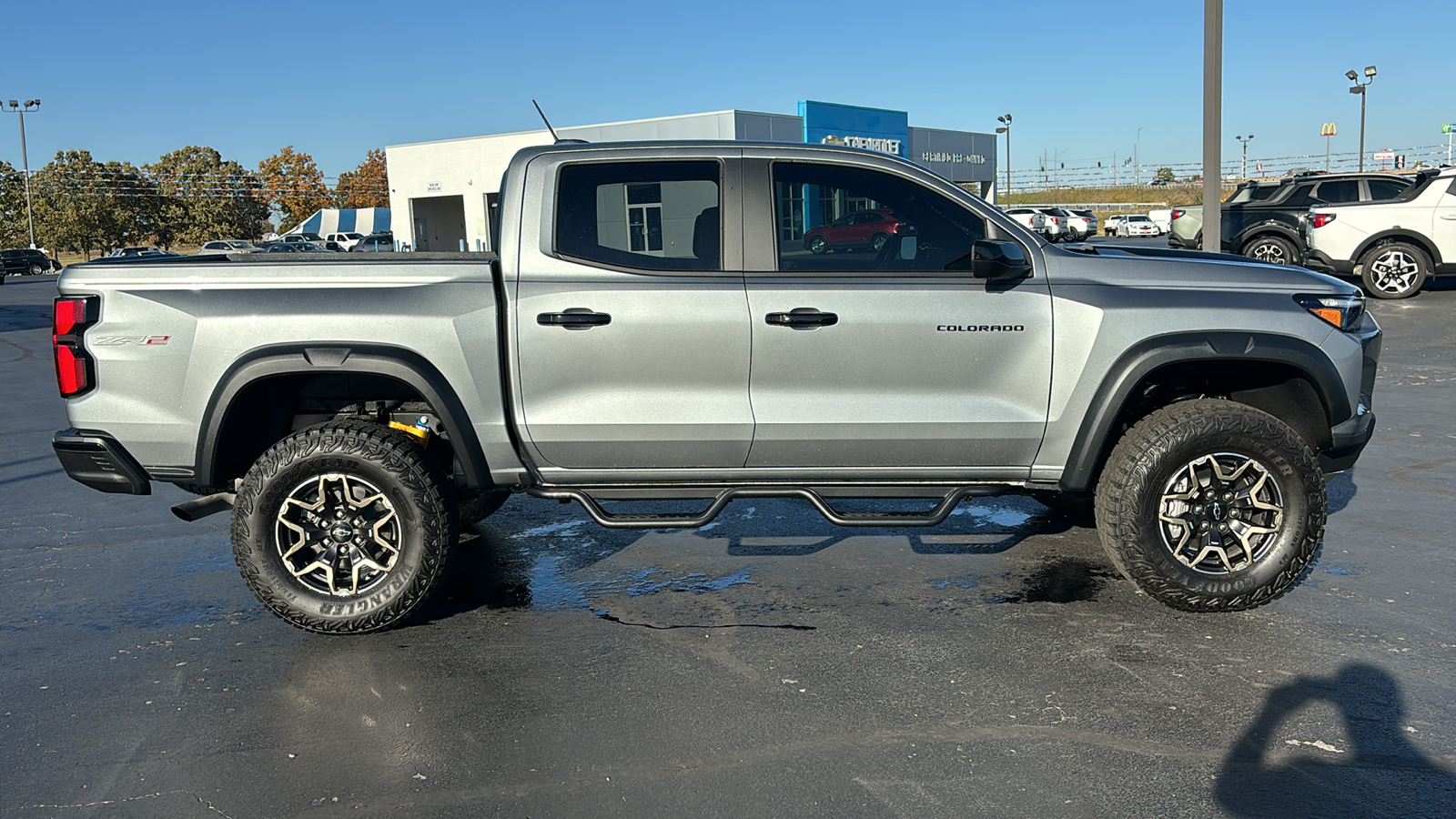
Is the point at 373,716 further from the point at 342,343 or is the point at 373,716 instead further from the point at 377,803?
the point at 342,343

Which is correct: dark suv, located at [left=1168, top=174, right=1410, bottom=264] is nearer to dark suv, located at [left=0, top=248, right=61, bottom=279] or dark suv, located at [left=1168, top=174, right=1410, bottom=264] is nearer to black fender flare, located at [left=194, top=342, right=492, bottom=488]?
black fender flare, located at [left=194, top=342, right=492, bottom=488]

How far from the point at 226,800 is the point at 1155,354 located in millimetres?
3735

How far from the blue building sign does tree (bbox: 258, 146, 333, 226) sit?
71.3 m

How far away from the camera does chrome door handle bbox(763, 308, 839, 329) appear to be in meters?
4.65

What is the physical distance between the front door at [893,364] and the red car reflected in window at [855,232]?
0.06 metres

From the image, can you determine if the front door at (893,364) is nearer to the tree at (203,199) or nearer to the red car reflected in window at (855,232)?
the red car reflected in window at (855,232)

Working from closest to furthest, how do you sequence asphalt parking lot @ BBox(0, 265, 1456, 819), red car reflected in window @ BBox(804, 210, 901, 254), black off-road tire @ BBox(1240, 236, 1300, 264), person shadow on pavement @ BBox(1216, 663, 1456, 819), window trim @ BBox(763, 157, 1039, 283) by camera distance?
person shadow on pavement @ BBox(1216, 663, 1456, 819) → asphalt parking lot @ BBox(0, 265, 1456, 819) → window trim @ BBox(763, 157, 1039, 283) → red car reflected in window @ BBox(804, 210, 901, 254) → black off-road tire @ BBox(1240, 236, 1300, 264)

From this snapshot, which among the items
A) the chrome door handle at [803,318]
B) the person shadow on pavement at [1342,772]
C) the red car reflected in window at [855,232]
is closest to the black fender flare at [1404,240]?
the red car reflected in window at [855,232]

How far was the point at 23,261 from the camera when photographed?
186ft

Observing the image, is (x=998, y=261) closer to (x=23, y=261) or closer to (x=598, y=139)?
(x=598, y=139)

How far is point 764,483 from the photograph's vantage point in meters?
4.85

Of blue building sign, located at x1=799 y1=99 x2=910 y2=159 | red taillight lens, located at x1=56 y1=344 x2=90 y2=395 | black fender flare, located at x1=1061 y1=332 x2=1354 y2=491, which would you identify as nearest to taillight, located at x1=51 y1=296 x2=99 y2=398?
red taillight lens, located at x1=56 y1=344 x2=90 y2=395

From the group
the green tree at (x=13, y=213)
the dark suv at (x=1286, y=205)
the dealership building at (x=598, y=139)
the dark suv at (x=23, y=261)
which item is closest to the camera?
the dark suv at (x=1286, y=205)

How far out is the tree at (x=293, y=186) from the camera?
9981 centimetres
